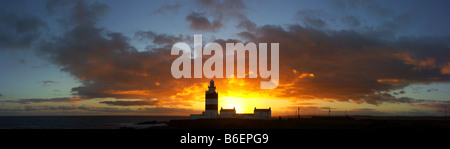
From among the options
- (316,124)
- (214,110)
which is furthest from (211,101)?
(316,124)

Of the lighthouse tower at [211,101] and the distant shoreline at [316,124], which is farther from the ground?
the lighthouse tower at [211,101]

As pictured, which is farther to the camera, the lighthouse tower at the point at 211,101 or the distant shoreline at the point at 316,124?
the lighthouse tower at the point at 211,101

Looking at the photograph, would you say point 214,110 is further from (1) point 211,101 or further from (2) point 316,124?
(2) point 316,124

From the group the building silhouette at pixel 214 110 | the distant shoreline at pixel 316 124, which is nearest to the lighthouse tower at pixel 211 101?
the building silhouette at pixel 214 110

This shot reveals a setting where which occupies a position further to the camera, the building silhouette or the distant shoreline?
the building silhouette

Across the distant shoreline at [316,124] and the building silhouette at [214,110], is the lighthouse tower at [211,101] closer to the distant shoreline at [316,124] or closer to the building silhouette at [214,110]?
the building silhouette at [214,110]

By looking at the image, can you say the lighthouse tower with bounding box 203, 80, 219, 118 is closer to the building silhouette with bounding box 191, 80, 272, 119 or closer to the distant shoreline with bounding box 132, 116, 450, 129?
the building silhouette with bounding box 191, 80, 272, 119

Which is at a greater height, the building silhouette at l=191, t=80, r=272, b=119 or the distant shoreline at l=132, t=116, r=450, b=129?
the building silhouette at l=191, t=80, r=272, b=119

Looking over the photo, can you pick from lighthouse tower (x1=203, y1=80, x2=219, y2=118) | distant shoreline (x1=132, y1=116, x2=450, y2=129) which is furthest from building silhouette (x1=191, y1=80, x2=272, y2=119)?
distant shoreline (x1=132, y1=116, x2=450, y2=129)

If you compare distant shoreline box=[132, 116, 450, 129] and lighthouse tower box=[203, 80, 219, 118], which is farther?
lighthouse tower box=[203, 80, 219, 118]
